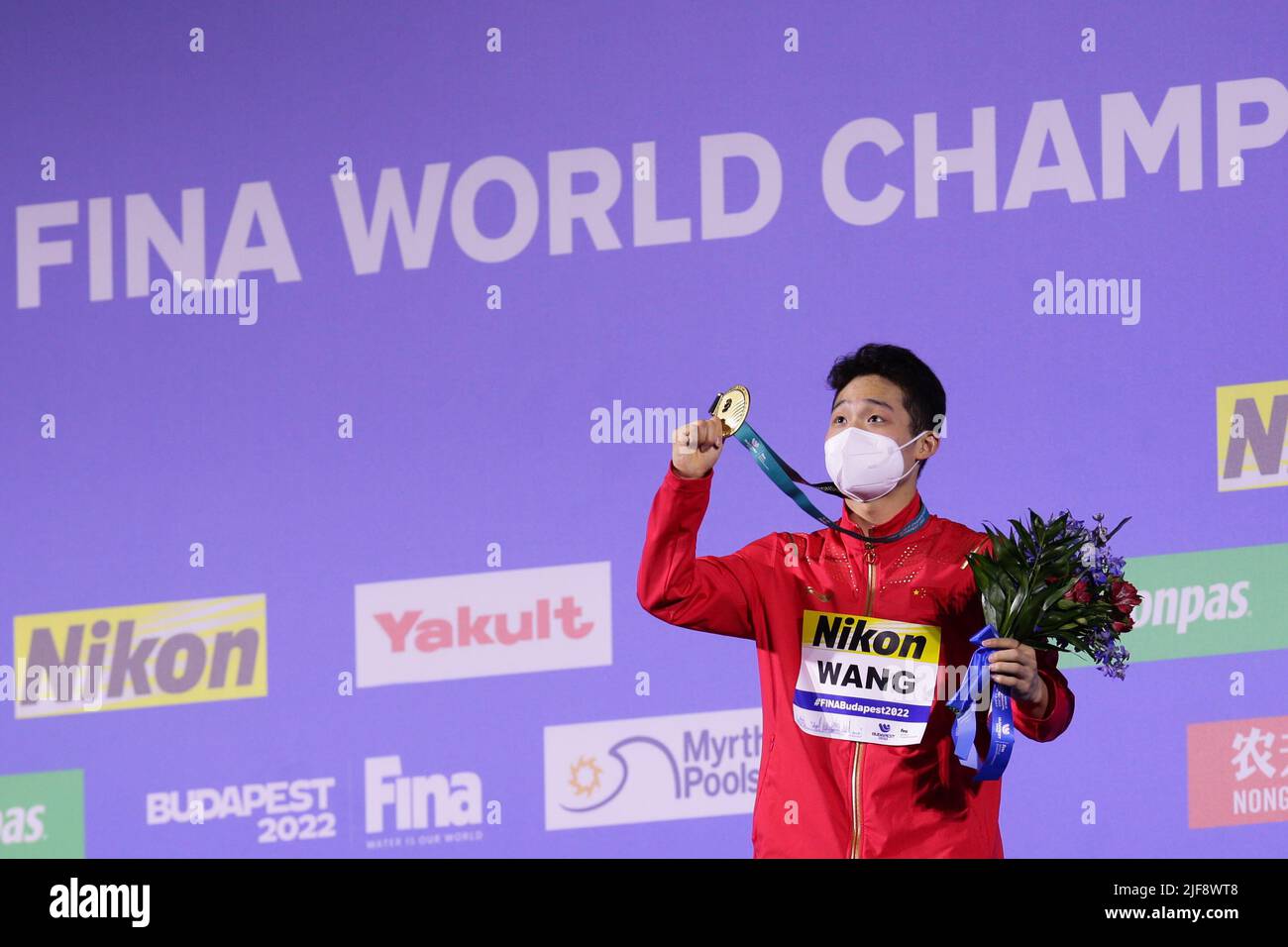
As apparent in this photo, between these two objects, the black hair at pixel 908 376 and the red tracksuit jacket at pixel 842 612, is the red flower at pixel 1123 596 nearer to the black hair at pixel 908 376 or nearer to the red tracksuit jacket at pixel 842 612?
the red tracksuit jacket at pixel 842 612

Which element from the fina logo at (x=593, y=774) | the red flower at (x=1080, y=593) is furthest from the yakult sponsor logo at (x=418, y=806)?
the red flower at (x=1080, y=593)

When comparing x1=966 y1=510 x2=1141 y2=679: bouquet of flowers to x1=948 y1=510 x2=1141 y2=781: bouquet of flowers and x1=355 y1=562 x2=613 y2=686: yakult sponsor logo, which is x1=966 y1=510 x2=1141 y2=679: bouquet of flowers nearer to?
x1=948 y1=510 x2=1141 y2=781: bouquet of flowers

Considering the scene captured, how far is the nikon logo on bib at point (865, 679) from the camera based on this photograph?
2625mm

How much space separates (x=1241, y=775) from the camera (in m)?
3.66

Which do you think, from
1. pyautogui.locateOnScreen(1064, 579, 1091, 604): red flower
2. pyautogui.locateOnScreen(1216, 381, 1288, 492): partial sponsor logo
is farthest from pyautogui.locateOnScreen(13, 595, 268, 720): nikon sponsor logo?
pyautogui.locateOnScreen(1216, 381, 1288, 492): partial sponsor logo

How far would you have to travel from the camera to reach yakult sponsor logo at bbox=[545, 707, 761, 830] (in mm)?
3820

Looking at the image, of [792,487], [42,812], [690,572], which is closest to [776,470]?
[792,487]

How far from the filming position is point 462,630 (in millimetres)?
3924

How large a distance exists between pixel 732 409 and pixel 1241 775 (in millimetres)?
1826

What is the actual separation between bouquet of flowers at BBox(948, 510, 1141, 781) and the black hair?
1.06ft

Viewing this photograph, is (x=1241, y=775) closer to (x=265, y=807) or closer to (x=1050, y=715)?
(x=1050, y=715)

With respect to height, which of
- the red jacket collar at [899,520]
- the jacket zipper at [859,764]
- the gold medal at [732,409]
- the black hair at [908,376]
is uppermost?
the black hair at [908,376]

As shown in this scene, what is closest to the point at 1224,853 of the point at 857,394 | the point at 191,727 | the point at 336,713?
the point at 857,394

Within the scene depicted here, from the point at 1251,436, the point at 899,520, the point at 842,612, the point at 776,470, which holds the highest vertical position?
the point at 1251,436
